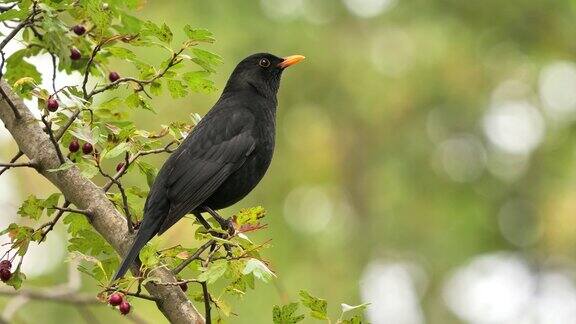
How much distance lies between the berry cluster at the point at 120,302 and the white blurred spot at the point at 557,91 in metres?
12.9

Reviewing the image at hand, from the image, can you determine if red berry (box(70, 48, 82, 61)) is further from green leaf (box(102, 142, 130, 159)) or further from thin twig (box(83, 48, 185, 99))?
green leaf (box(102, 142, 130, 159))


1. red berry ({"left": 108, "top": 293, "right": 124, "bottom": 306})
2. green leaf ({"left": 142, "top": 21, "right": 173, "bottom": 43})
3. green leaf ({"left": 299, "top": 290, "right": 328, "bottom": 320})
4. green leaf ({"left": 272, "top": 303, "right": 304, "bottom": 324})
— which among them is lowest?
red berry ({"left": 108, "top": 293, "right": 124, "bottom": 306})

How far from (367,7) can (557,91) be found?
3.22 m

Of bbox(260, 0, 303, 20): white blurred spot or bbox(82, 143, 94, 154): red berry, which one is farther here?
bbox(260, 0, 303, 20): white blurred spot

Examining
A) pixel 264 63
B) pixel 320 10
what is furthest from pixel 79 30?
pixel 320 10

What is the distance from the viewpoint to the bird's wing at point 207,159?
4324 millimetres

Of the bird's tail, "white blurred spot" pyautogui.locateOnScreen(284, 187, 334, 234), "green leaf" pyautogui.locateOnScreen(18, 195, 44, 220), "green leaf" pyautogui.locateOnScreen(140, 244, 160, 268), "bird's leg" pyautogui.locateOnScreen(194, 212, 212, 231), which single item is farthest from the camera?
"white blurred spot" pyautogui.locateOnScreen(284, 187, 334, 234)

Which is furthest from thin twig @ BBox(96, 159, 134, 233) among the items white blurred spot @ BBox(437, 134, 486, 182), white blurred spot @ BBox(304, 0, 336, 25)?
white blurred spot @ BBox(437, 134, 486, 182)

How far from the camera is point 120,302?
3365 mm

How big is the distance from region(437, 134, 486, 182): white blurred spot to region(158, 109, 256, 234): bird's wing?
1073 centimetres

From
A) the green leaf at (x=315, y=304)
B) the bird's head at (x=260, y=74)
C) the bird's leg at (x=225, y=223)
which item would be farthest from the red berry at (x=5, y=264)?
the bird's head at (x=260, y=74)

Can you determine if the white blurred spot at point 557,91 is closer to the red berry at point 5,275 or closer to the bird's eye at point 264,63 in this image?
the bird's eye at point 264,63

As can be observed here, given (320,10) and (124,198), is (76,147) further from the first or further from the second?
(320,10)

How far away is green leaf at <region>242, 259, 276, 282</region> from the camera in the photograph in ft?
10.1
